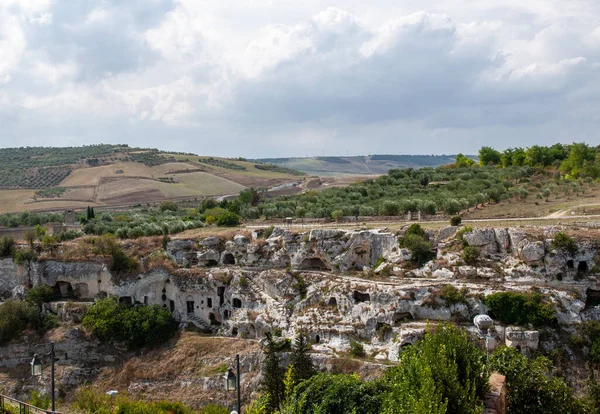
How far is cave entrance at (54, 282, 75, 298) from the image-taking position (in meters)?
41.8

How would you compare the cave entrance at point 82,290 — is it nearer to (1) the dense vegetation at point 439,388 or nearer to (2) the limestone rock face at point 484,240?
(1) the dense vegetation at point 439,388

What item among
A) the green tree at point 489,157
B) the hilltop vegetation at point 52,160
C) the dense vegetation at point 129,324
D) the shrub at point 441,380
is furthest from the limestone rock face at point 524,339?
the hilltop vegetation at point 52,160

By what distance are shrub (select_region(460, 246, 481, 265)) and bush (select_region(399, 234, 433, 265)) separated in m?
2.33

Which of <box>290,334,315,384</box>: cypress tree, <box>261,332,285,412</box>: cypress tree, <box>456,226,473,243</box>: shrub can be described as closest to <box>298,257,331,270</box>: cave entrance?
<box>456,226,473,243</box>: shrub

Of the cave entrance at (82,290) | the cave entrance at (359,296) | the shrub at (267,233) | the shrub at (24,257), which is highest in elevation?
the shrub at (267,233)

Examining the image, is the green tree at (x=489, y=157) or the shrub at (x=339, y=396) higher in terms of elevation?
the green tree at (x=489, y=157)

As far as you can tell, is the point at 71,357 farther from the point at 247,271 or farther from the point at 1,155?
the point at 1,155

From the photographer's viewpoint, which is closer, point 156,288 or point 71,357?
point 71,357

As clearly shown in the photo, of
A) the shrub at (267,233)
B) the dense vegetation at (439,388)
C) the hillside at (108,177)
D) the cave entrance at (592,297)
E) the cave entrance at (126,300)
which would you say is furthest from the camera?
the hillside at (108,177)

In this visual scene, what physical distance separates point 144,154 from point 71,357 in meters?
93.5

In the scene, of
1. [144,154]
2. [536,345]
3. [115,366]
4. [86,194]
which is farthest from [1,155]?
[536,345]

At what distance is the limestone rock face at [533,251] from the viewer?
31688 millimetres

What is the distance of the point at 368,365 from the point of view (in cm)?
2858

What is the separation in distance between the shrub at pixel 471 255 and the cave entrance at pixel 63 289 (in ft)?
95.8
